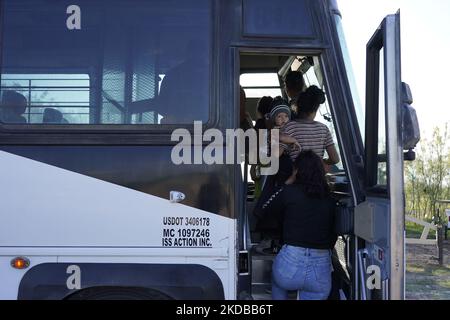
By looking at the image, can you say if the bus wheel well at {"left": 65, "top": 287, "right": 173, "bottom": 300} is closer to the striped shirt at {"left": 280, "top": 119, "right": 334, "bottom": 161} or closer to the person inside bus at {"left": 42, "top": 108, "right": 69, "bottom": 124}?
the person inside bus at {"left": 42, "top": 108, "right": 69, "bottom": 124}

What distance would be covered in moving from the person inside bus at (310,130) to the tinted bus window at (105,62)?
873mm

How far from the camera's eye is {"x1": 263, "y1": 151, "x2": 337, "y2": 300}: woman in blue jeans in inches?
133

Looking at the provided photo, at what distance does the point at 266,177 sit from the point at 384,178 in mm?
1149

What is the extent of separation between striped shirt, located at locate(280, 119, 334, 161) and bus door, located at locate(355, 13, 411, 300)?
0.52 metres

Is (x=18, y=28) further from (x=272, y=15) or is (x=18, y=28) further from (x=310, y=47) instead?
(x=310, y=47)

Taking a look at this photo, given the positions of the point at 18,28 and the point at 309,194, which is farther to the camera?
the point at 309,194

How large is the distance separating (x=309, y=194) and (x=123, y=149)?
1.28m

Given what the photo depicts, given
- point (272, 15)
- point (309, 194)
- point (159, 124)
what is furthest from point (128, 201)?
point (272, 15)

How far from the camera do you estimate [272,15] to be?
10.6ft

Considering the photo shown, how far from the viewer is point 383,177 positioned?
3.02 m

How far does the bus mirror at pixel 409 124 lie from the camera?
110 inches

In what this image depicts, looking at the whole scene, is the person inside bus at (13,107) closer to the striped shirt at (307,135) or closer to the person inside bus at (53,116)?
the person inside bus at (53,116)

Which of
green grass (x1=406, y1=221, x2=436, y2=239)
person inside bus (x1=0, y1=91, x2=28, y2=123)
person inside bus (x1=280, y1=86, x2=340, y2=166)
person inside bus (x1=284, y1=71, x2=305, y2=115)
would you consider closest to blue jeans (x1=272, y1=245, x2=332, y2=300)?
person inside bus (x1=280, y1=86, x2=340, y2=166)
